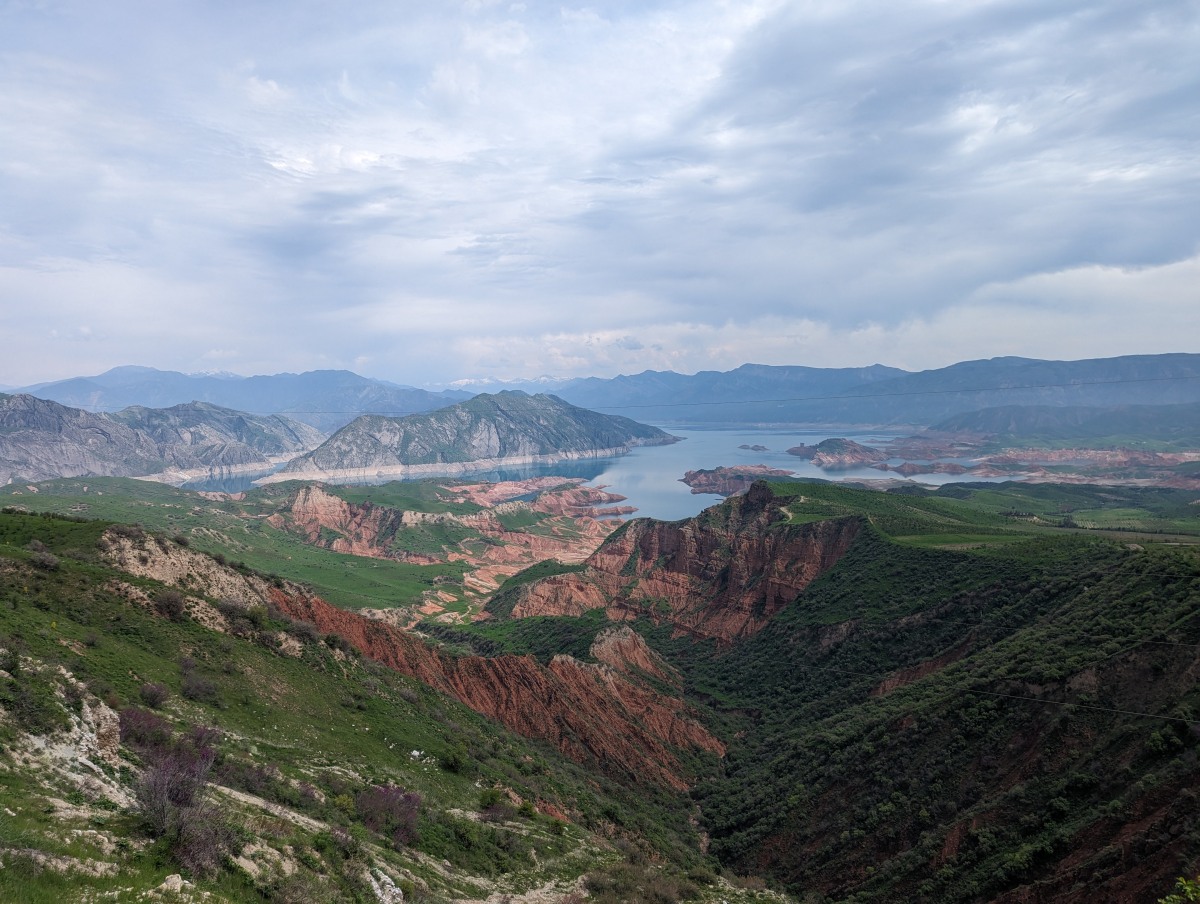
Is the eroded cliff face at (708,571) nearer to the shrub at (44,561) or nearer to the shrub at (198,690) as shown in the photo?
the shrub at (198,690)

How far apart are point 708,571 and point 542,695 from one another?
43817 mm

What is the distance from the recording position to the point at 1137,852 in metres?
18.9

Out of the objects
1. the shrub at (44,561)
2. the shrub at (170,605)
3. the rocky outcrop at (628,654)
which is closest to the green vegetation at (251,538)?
the rocky outcrop at (628,654)

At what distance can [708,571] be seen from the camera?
8556cm

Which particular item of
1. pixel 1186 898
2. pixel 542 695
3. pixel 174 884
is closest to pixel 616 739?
pixel 542 695

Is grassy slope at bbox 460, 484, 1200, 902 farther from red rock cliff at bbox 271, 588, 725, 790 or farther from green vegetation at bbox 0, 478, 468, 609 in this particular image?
green vegetation at bbox 0, 478, 468, 609

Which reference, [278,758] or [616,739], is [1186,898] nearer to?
[278,758]

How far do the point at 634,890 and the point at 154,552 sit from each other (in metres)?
28.7

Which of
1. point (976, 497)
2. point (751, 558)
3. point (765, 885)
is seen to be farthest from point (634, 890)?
point (976, 497)

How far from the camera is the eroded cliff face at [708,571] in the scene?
7300 centimetres

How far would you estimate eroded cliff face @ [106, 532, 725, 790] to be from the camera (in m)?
41.8

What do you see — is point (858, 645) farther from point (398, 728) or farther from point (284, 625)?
point (284, 625)

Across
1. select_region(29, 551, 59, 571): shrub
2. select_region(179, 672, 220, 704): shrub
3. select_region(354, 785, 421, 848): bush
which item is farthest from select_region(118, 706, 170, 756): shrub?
select_region(29, 551, 59, 571): shrub

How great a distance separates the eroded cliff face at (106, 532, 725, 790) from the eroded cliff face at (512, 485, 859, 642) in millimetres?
24480
